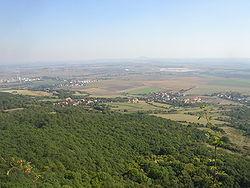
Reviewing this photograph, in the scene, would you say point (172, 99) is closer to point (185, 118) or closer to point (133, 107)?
point (133, 107)

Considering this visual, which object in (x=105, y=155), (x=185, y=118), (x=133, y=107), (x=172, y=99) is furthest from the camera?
(x=172, y=99)

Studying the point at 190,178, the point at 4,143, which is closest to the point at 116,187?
the point at 190,178

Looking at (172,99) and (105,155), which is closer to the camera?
(105,155)

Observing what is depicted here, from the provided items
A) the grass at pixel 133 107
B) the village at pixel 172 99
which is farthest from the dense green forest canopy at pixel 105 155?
the village at pixel 172 99

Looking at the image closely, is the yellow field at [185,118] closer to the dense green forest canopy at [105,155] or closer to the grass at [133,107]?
the grass at [133,107]

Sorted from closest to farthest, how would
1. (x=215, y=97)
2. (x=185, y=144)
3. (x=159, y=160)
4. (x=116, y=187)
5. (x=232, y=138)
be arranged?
(x=116, y=187), (x=159, y=160), (x=185, y=144), (x=232, y=138), (x=215, y=97)

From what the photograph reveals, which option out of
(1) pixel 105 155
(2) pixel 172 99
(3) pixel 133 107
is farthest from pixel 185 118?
(1) pixel 105 155

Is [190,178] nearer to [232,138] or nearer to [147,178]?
[147,178]

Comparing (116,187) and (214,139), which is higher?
(214,139)
